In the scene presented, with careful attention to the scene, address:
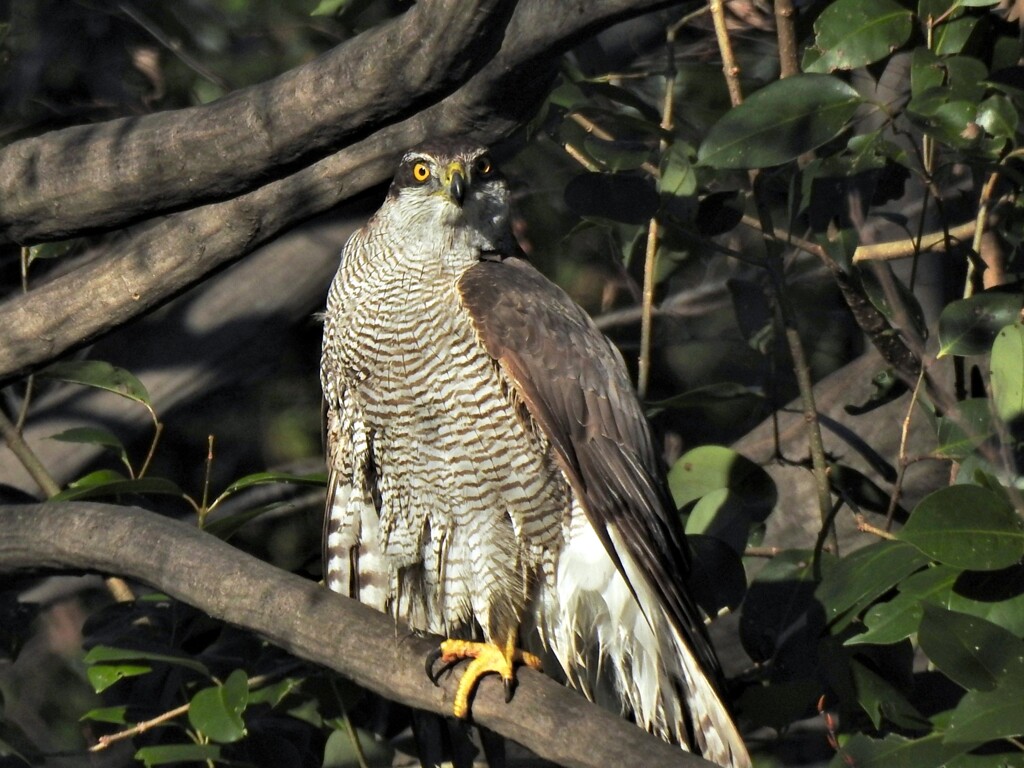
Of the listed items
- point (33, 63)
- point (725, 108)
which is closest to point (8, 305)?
point (33, 63)

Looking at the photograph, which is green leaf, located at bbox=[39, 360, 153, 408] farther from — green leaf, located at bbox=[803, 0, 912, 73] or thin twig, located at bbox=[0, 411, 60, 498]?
green leaf, located at bbox=[803, 0, 912, 73]

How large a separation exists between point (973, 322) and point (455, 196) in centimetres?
105

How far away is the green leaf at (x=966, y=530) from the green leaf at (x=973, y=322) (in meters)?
0.48

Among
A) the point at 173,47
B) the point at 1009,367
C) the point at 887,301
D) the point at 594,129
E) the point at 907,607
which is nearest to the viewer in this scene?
the point at 907,607

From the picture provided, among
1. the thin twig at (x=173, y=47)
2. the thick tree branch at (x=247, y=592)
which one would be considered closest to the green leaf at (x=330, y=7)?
the thin twig at (x=173, y=47)

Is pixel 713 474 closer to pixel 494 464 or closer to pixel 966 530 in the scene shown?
pixel 494 464

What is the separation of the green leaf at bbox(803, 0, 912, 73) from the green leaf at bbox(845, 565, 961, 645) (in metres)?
1.00

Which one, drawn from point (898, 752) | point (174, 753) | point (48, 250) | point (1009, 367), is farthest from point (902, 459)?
point (48, 250)

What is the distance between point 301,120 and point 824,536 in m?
1.45

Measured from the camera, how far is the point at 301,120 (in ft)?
6.74

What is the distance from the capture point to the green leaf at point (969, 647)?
A: 1990 millimetres

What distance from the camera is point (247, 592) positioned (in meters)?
2.52

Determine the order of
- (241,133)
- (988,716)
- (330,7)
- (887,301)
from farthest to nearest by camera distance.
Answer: (330,7) → (887,301) → (241,133) → (988,716)

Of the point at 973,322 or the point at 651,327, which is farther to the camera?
the point at 651,327
